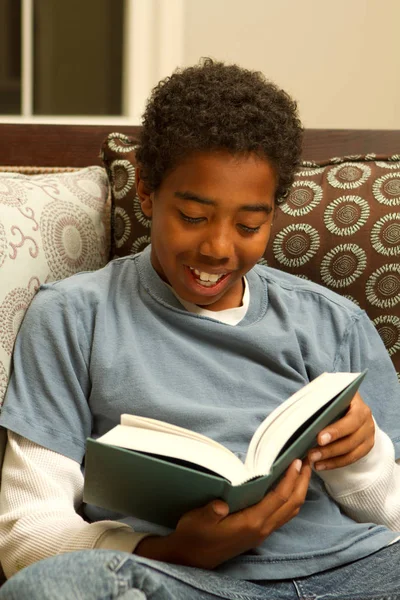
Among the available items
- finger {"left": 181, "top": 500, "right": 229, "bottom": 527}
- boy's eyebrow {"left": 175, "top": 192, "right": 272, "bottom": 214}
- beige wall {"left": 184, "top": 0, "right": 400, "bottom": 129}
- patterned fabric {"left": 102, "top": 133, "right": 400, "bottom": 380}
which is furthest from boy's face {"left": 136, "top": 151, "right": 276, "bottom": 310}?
beige wall {"left": 184, "top": 0, "right": 400, "bottom": 129}

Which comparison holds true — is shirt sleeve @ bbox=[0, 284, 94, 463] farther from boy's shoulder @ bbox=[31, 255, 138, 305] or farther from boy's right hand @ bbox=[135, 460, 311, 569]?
boy's right hand @ bbox=[135, 460, 311, 569]

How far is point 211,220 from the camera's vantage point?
110 cm

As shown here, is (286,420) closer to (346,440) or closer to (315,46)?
(346,440)

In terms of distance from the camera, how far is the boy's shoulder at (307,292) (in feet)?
4.19

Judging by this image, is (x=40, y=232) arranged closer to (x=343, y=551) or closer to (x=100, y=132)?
(x=100, y=132)

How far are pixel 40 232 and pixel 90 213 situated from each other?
5.6 inches

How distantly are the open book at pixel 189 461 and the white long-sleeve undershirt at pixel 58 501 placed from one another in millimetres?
79

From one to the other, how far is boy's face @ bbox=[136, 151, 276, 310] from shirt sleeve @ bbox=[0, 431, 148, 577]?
0.32m

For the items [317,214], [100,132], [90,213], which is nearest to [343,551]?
[317,214]

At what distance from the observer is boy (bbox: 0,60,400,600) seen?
0.99 metres

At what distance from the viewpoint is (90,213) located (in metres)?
1.38

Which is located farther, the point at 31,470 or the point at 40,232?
the point at 40,232

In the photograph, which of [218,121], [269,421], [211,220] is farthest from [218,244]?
[269,421]

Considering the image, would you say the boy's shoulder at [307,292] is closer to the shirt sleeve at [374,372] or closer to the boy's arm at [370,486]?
the shirt sleeve at [374,372]
